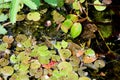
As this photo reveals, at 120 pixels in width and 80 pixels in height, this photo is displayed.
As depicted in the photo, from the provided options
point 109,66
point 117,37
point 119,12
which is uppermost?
point 119,12

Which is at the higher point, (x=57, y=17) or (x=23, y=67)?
(x=57, y=17)

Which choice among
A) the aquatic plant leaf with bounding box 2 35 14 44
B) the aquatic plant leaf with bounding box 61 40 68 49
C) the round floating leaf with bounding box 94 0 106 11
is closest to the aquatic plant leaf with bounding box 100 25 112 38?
the round floating leaf with bounding box 94 0 106 11

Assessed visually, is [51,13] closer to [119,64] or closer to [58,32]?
[58,32]

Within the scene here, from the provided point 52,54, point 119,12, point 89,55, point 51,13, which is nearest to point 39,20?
point 51,13

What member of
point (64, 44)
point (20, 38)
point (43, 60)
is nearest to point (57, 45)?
point (64, 44)

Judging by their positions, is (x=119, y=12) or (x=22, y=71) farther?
(x=119, y=12)

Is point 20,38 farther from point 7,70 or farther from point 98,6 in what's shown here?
point 98,6

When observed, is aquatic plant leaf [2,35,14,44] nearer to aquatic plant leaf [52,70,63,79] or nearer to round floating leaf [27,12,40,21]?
round floating leaf [27,12,40,21]
